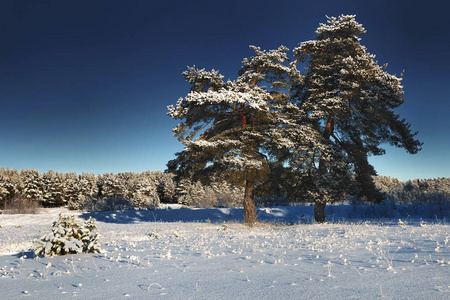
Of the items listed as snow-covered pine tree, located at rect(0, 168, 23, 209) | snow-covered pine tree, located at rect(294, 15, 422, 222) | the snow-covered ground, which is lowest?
the snow-covered ground

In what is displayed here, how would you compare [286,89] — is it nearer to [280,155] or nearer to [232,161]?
[280,155]

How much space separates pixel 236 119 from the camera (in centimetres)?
1533

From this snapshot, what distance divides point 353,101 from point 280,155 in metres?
4.68

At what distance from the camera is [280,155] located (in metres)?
14.7

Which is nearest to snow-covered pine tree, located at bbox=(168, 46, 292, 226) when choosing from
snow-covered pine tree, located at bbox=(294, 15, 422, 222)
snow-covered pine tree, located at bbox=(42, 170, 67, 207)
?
snow-covered pine tree, located at bbox=(294, 15, 422, 222)

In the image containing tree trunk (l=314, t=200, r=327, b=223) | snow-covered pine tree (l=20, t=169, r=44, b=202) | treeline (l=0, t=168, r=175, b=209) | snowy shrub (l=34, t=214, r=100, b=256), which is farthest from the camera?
snow-covered pine tree (l=20, t=169, r=44, b=202)

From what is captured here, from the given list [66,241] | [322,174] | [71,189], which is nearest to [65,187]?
[71,189]

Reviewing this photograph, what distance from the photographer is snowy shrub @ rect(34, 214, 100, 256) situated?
6.34 meters

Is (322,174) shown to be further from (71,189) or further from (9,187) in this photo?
(71,189)

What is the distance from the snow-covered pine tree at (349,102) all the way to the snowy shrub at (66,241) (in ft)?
35.6

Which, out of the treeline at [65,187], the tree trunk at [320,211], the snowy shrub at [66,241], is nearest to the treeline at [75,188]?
the treeline at [65,187]

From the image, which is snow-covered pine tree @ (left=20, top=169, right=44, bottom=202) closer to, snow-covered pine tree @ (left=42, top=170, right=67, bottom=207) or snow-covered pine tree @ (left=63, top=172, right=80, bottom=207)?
snow-covered pine tree @ (left=42, top=170, right=67, bottom=207)

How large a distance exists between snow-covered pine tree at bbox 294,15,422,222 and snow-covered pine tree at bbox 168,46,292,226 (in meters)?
1.96

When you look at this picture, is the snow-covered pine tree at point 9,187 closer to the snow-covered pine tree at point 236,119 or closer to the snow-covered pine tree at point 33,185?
the snow-covered pine tree at point 33,185
